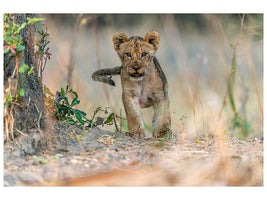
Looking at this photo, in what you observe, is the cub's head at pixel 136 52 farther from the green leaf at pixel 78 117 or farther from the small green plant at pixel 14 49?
the small green plant at pixel 14 49

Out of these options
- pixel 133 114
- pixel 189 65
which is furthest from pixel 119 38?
pixel 189 65

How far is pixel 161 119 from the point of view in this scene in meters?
5.80

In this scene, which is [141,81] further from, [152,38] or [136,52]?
[152,38]

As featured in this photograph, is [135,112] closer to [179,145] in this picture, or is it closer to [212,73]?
[179,145]

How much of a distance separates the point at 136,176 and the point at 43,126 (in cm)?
125

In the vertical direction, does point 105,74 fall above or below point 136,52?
below

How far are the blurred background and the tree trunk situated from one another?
64cm

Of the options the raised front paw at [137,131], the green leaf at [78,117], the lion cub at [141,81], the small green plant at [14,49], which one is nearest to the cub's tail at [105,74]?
the lion cub at [141,81]

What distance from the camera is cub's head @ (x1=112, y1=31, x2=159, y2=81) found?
535 cm

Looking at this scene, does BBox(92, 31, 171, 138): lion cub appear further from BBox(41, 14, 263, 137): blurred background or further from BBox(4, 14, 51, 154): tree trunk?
BBox(4, 14, 51, 154): tree trunk

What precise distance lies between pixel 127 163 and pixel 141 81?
195 centimetres

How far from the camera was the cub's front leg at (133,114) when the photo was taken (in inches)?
216

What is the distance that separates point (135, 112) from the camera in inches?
220

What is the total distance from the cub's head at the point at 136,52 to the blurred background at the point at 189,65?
277mm
